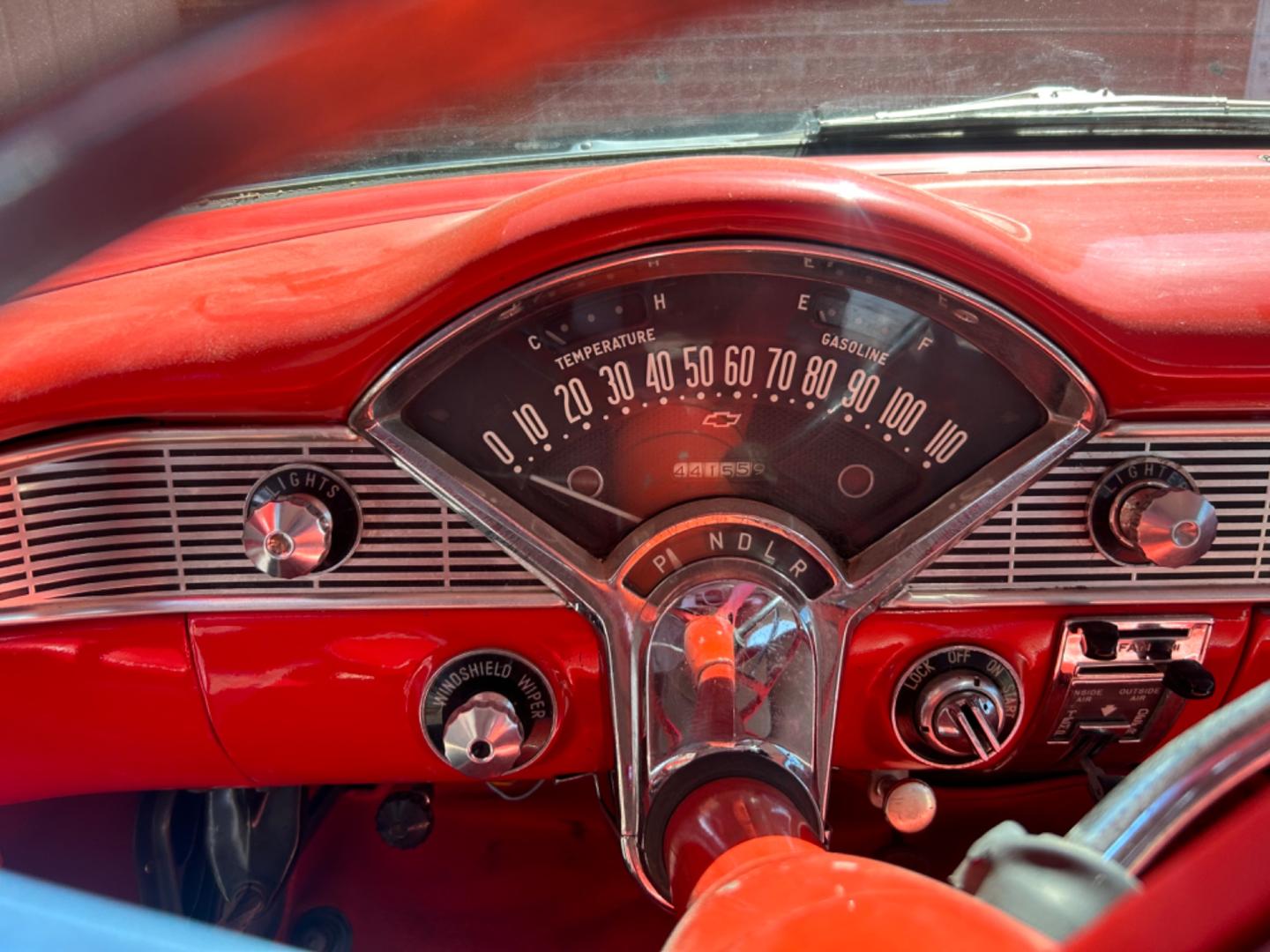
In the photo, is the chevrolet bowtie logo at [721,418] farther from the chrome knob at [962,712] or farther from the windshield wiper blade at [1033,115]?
the windshield wiper blade at [1033,115]

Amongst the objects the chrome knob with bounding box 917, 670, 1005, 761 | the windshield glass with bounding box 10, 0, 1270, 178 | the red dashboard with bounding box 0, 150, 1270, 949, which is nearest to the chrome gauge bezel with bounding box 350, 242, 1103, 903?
the red dashboard with bounding box 0, 150, 1270, 949

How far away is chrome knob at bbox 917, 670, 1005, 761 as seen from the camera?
4.14 ft

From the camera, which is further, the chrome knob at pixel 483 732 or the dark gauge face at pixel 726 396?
the chrome knob at pixel 483 732

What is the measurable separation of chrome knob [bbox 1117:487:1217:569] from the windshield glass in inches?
31.9

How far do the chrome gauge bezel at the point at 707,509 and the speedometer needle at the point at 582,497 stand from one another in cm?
3

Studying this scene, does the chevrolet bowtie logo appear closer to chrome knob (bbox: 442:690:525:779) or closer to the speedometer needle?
the speedometer needle

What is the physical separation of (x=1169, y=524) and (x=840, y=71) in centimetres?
87

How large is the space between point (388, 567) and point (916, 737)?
62 centimetres

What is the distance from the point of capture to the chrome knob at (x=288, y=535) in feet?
3.72

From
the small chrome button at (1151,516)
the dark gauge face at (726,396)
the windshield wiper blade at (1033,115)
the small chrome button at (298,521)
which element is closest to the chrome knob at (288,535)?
the small chrome button at (298,521)

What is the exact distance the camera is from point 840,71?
1.70m

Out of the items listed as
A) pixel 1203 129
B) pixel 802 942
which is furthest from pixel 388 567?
pixel 1203 129

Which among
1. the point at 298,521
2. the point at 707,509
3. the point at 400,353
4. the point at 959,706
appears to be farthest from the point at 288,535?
the point at 959,706

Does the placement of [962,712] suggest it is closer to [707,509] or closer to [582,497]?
[707,509]
